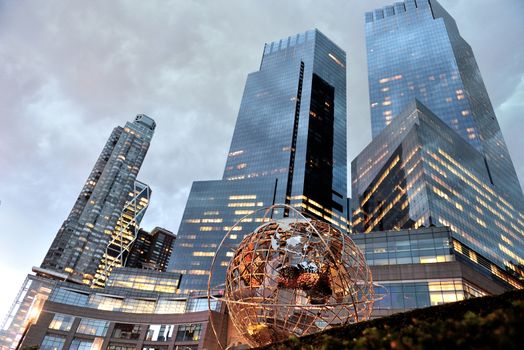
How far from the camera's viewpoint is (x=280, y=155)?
135 meters

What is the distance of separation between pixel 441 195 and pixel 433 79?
7745 cm

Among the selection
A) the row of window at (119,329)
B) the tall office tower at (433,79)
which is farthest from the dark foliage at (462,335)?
the tall office tower at (433,79)

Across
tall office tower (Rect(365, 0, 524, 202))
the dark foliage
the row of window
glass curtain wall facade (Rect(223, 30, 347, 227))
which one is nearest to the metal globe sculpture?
the dark foliage

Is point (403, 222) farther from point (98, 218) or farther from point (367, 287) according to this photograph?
point (98, 218)

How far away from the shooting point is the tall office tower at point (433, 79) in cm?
12381

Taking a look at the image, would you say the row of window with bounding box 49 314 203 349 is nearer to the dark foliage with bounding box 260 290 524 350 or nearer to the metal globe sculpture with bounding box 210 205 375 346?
the metal globe sculpture with bounding box 210 205 375 346

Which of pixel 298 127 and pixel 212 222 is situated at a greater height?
pixel 298 127

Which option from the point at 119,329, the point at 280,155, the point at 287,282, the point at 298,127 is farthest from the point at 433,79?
the point at 287,282

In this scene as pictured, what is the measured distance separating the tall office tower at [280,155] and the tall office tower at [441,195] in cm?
2876

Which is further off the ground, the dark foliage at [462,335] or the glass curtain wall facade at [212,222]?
the glass curtain wall facade at [212,222]

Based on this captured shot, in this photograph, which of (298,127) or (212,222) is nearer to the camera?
(212,222)

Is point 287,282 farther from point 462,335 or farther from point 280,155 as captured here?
point 280,155

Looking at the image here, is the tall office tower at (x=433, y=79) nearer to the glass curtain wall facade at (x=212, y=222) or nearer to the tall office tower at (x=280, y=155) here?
the tall office tower at (x=280, y=155)

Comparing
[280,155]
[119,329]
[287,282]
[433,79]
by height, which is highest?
[433,79]
